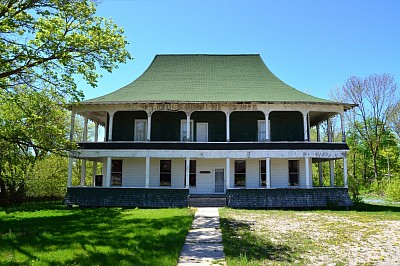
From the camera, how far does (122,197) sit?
2241cm

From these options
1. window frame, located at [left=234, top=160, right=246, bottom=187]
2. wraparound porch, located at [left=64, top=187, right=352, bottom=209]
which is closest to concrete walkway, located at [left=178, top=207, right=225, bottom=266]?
wraparound porch, located at [left=64, top=187, right=352, bottom=209]

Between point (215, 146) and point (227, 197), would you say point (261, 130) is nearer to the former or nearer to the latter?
point (215, 146)

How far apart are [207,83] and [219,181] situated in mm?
7729

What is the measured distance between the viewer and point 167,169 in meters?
25.7

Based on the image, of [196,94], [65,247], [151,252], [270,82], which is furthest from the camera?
[270,82]

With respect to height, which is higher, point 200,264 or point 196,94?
point 196,94

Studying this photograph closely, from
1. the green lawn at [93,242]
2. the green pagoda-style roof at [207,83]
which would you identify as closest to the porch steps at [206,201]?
the green pagoda-style roof at [207,83]

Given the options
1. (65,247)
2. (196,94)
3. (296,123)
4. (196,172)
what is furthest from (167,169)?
(65,247)

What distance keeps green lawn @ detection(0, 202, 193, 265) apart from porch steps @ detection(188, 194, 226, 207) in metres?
7.48

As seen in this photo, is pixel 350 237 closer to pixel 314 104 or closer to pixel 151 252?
pixel 151 252

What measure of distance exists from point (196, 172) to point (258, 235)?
14014 millimetres

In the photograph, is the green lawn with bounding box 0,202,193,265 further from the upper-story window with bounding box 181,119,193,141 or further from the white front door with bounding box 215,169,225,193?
the upper-story window with bounding box 181,119,193,141

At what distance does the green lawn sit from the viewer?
26.5 ft

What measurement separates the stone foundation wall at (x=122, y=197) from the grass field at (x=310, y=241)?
673cm
